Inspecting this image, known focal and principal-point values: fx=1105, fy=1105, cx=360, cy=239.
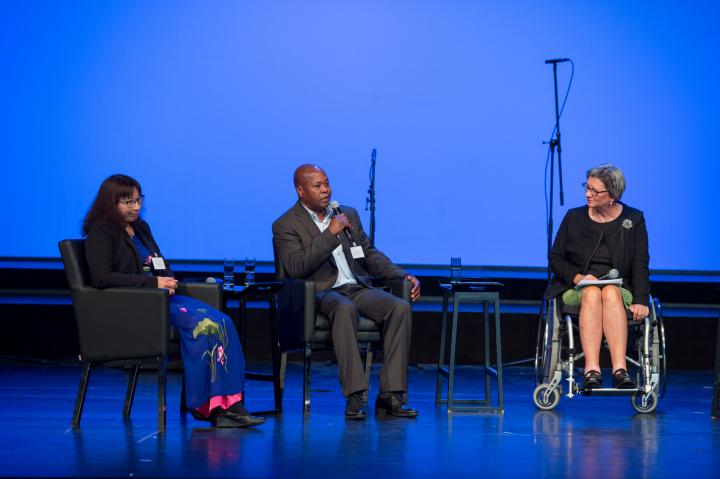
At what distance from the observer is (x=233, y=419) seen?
429cm

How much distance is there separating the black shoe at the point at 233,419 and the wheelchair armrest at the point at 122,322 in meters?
0.33

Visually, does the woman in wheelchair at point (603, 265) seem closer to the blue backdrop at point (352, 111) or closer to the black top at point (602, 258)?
the black top at point (602, 258)

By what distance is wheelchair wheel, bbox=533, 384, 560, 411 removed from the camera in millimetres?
4883

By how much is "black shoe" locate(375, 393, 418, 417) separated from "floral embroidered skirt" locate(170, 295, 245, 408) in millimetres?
661

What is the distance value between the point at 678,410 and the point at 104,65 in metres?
4.40

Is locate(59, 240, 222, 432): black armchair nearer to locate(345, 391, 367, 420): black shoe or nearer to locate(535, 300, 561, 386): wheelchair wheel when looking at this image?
locate(345, 391, 367, 420): black shoe

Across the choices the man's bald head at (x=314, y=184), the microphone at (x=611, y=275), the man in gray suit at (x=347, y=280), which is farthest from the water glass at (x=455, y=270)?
the man's bald head at (x=314, y=184)

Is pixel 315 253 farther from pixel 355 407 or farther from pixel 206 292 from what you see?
pixel 355 407

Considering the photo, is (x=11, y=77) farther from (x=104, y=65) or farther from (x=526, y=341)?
A: (x=526, y=341)

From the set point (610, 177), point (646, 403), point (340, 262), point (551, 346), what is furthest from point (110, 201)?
point (646, 403)

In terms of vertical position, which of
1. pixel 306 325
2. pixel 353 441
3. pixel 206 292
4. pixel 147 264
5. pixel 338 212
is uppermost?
pixel 338 212

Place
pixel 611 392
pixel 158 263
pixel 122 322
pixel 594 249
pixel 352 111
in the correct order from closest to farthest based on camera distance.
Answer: pixel 122 322 < pixel 158 263 < pixel 611 392 < pixel 594 249 < pixel 352 111

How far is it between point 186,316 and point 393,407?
964 mm

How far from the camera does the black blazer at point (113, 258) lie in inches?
170
